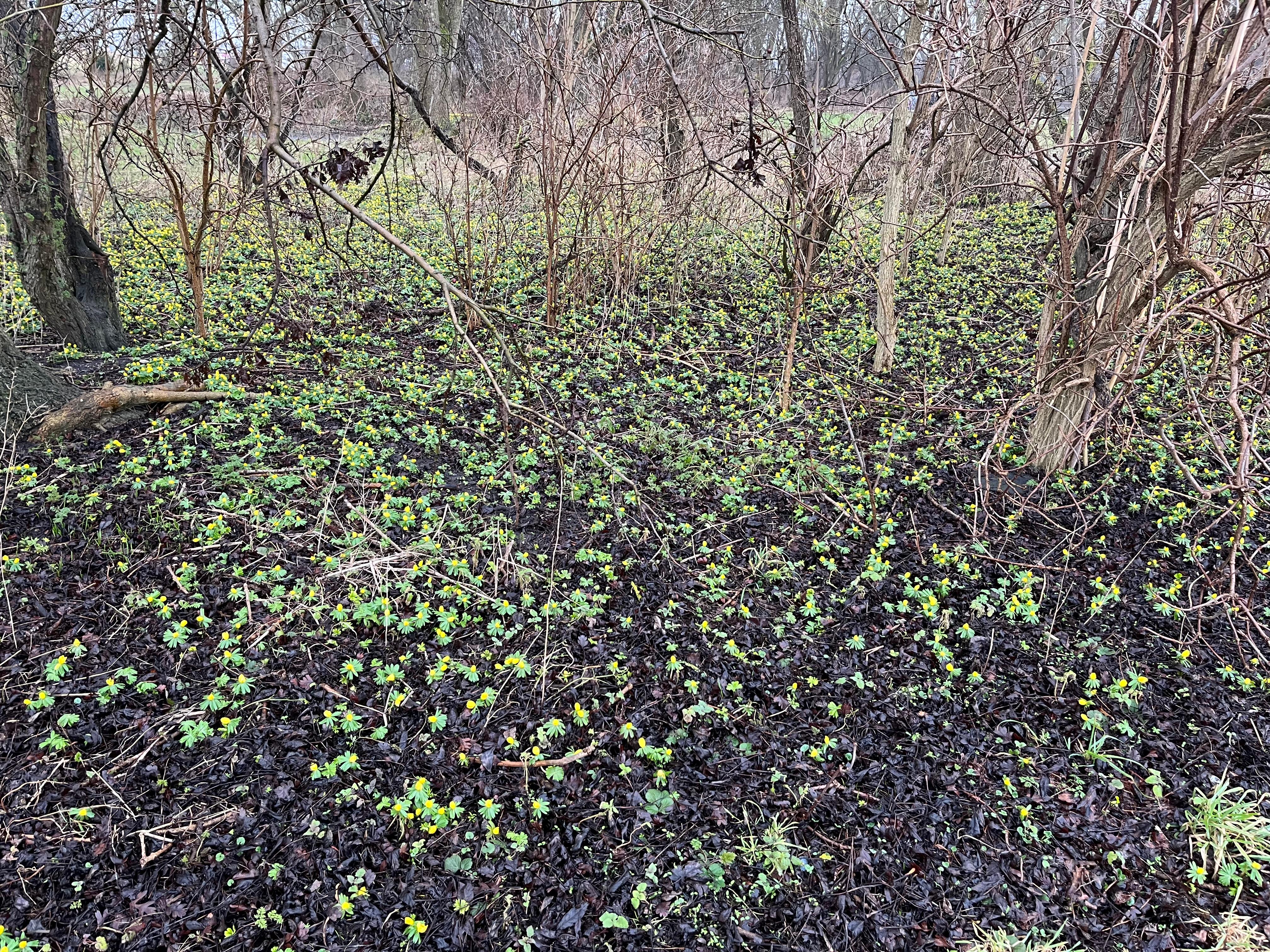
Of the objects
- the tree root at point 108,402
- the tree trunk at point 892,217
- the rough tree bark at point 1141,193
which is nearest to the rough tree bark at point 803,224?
the tree trunk at point 892,217

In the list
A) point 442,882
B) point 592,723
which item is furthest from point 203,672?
point 592,723

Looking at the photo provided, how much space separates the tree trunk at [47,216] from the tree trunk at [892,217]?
4.93 m

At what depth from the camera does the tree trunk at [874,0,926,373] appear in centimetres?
507

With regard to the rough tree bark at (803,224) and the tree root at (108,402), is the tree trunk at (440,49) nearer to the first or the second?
the rough tree bark at (803,224)

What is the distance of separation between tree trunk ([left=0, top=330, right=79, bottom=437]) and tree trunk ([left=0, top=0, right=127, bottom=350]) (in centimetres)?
96

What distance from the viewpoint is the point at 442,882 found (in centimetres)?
229

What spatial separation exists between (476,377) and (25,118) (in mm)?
2898

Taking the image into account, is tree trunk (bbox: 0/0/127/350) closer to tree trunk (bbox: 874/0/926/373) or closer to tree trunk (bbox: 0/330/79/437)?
tree trunk (bbox: 0/330/79/437)

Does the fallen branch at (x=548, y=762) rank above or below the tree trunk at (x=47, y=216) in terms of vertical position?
below

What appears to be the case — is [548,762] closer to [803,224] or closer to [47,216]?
[803,224]

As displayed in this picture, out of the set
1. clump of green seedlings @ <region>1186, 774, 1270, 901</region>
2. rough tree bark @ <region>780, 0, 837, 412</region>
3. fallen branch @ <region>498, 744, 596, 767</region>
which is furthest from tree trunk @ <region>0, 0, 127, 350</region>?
clump of green seedlings @ <region>1186, 774, 1270, 901</region>

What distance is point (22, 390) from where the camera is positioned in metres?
3.77

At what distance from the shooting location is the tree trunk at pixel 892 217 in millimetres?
5066

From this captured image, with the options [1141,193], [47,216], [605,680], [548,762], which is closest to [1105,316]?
[1141,193]
